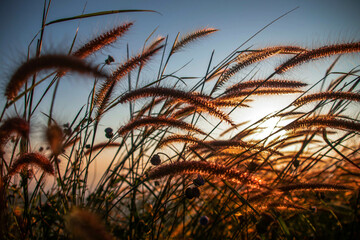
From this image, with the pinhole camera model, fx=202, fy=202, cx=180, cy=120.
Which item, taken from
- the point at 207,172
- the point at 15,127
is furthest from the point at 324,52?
the point at 15,127

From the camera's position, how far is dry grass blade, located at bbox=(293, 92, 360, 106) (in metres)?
1.73

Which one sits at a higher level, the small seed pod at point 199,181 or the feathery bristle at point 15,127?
the small seed pod at point 199,181

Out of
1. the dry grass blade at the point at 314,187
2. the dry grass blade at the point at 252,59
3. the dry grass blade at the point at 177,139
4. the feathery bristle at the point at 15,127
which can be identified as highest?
the dry grass blade at the point at 252,59

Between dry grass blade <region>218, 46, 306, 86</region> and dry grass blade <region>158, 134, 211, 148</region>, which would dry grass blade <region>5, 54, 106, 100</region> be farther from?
dry grass blade <region>218, 46, 306, 86</region>

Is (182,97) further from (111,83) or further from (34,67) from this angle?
(34,67)

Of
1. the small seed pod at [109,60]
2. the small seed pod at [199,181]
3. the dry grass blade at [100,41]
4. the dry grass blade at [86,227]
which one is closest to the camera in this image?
the dry grass blade at [86,227]

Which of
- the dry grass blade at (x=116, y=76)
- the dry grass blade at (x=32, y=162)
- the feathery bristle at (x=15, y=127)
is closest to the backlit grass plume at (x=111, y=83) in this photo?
the dry grass blade at (x=116, y=76)

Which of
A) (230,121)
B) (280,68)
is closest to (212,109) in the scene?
(230,121)

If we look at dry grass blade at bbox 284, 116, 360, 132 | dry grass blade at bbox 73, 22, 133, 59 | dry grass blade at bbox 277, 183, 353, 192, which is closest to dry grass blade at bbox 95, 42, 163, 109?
dry grass blade at bbox 73, 22, 133, 59

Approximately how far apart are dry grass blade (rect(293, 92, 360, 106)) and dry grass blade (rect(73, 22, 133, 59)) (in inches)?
72.3

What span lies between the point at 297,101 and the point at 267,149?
1.92 feet

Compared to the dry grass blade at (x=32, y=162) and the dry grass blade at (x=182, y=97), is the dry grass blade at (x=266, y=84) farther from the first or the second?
the dry grass blade at (x=32, y=162)

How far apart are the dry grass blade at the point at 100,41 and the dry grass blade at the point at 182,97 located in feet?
2.00

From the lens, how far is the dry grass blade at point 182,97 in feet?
5.07
